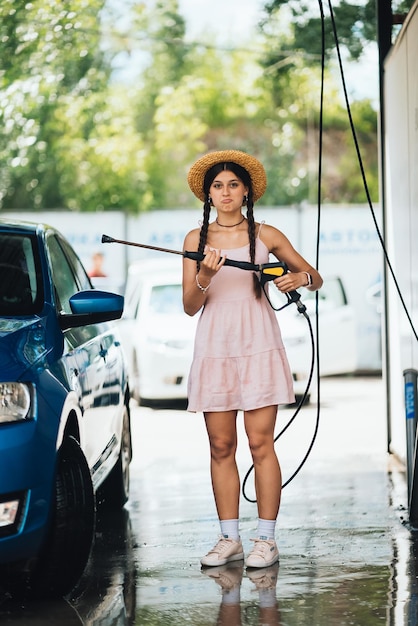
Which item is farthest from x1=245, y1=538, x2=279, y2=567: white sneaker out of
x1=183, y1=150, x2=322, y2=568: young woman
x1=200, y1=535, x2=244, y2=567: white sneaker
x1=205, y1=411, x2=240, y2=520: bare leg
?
Result: x1=205, y1=411, x2=240, y2=520: bare leg

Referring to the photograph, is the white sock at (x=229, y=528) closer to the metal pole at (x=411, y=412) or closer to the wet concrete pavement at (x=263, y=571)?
the wet concrete pavement at (x=263, y=571)

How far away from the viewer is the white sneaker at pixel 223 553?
5.89 m

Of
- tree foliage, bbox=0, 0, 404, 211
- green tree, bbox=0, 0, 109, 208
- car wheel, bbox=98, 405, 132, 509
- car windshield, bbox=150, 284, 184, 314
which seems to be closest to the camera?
car wheel, bbox=98, 405, 132, 509

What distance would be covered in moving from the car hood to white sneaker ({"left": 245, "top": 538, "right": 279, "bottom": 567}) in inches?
51.5

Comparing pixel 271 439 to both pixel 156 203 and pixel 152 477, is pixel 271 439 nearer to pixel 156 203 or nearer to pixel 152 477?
pixel 152 477

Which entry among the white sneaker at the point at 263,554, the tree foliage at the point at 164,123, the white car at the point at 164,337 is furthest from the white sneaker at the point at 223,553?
the tree foliage at the point at 164,123

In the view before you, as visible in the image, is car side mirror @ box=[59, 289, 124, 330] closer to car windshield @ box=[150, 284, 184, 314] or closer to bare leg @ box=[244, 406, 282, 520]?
bare leg @ box=[244, 406, 282, 520]

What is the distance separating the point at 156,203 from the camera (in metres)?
37.0

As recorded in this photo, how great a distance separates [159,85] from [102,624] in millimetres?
41084

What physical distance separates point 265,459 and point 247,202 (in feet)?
4.00

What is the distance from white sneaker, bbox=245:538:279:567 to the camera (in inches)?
229

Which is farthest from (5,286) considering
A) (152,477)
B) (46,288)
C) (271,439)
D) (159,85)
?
(159,85)

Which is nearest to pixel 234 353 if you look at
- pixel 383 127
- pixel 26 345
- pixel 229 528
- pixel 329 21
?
pixel 229 528

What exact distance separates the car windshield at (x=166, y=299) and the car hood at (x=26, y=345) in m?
10.4
